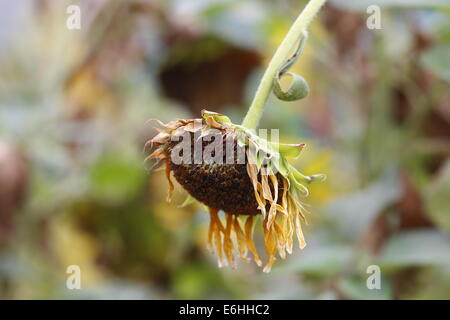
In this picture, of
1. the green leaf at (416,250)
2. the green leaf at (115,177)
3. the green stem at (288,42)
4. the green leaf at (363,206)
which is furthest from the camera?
the green leaf at (115,177)

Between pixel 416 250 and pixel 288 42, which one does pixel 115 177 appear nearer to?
pixel 416 250

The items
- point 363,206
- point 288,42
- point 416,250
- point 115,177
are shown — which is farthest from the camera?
point 115,177

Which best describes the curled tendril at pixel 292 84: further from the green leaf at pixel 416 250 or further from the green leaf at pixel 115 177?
the green leaf at pixel 115 177

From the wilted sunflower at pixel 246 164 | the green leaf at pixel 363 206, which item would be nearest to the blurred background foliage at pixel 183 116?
the green leaf at pixel 363 206

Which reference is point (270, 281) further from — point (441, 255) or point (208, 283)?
point (441, 255)

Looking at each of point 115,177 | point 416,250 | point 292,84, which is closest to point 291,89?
point 292,84

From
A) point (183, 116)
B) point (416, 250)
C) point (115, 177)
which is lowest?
point (416, 250)
